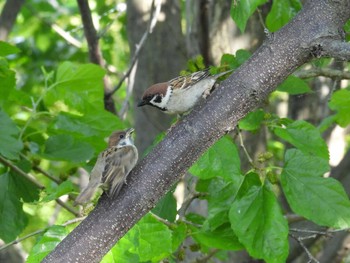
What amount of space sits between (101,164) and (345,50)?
1139 millimetres

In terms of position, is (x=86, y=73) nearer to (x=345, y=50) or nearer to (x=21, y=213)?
(x=21, y=213)

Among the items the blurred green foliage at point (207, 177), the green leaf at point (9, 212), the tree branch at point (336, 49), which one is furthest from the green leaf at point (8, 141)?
the tree branch at point (336, 49)

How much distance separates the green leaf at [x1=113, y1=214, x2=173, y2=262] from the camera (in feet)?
8.69

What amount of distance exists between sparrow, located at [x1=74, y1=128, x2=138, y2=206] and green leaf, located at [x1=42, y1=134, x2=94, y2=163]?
1.04 feet

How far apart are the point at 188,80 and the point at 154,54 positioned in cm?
216

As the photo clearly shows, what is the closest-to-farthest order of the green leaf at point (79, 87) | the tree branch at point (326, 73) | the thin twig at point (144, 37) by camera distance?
1. the tree branch at point (326, 73)
2. the green leaf at point (79, 87)
3. the thin twig at point (144, 37)

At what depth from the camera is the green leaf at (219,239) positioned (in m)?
2.81

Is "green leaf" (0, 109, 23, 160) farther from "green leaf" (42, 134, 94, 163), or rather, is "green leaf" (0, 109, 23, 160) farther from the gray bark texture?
the gray bark texture

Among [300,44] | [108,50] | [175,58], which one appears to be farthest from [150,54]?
[300,44]

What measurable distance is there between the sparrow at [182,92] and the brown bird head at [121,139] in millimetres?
172

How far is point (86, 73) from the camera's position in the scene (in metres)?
3.55

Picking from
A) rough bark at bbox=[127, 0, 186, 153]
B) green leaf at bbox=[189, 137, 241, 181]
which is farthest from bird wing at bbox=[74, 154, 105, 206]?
rough bark at bbox=[127, 0, 186, 153]

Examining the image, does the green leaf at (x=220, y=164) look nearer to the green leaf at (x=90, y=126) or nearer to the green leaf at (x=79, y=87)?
the green leaf at (x=90, y=126)

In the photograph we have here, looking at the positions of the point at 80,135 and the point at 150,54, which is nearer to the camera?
the point at 80,135
